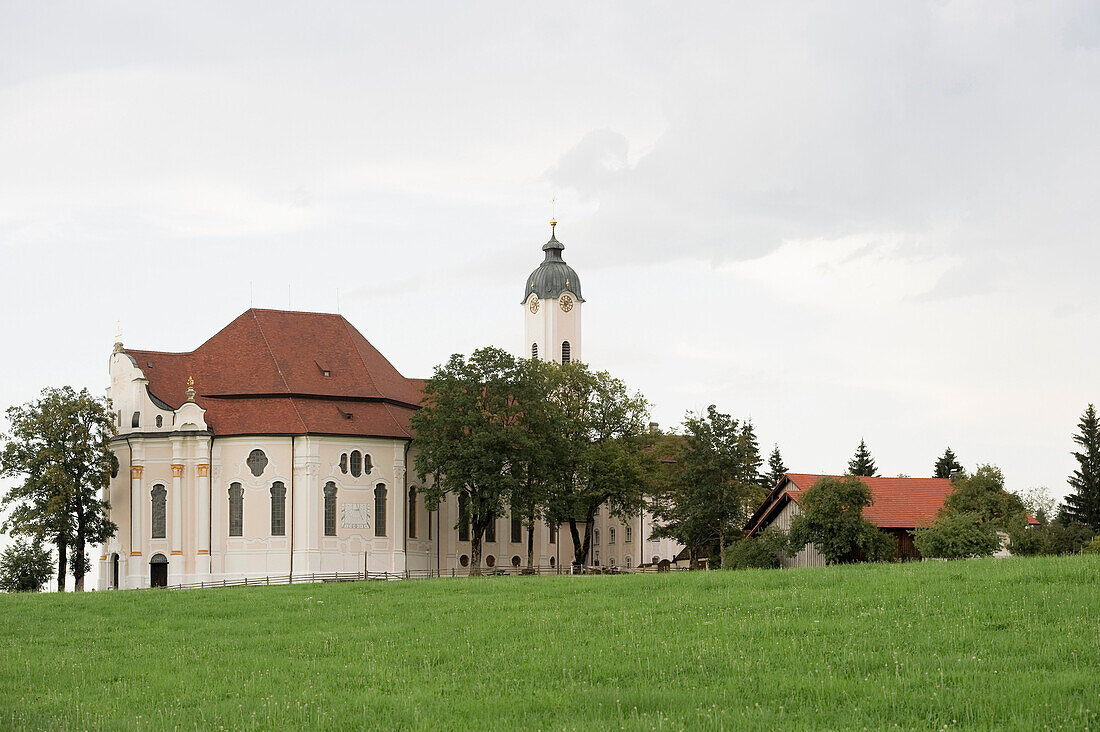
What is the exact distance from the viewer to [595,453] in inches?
2889

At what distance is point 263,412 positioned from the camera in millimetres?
72438

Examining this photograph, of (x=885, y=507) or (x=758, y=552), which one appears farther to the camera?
(x=885, y=507)

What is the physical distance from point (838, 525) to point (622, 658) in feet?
113

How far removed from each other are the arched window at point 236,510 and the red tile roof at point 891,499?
85.9ft

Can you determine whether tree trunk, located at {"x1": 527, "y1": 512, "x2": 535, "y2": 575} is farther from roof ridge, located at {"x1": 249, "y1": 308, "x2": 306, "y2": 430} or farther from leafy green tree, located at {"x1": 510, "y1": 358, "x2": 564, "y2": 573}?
roof ridge, located at {"x1": 249, "y1": 308, "x2": 306, "y2": 430}

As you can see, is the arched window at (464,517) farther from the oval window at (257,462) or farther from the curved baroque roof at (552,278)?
the curved baroque roof at (552,278)

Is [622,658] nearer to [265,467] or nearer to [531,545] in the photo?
[265,467]

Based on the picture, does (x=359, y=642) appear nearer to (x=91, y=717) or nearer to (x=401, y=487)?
(x=91, y=717)

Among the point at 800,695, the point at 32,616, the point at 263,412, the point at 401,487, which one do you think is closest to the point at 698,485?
the point at 401,487

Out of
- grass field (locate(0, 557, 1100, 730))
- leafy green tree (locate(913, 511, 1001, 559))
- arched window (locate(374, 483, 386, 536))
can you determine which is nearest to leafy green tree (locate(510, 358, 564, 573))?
arched window (locate(374, 483, 386, 536))

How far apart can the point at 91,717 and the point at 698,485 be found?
43510 mm

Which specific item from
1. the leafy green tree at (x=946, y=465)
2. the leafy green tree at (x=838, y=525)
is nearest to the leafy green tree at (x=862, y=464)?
the leafy green tree at (x=946, y=465)

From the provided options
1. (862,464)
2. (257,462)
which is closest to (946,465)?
(862,464)

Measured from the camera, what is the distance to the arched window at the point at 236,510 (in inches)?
2778
